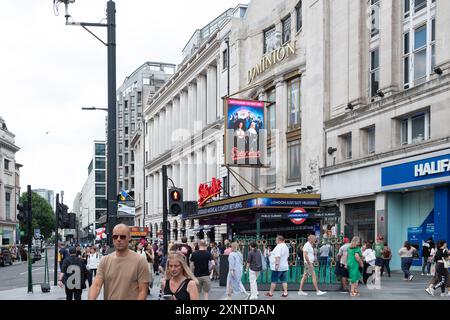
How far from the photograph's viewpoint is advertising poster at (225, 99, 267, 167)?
122 feet

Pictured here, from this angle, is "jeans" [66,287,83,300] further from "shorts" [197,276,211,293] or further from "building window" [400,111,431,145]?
"building window" [400,111,431,145]

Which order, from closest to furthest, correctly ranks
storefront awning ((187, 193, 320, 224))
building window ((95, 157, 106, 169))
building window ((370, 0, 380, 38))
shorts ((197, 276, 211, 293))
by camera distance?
shorts ((197, 276, 211, 293)) < building window ((370, 0, 380, 38)) < storefront awning ((187, 193, 320, 224)) < building window ((95, 157, 106, 169))

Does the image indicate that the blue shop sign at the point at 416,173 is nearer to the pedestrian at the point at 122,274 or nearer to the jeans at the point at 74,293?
the jeans at the point at 74,293

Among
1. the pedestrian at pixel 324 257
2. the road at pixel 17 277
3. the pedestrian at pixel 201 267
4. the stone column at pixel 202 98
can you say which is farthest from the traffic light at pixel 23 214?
the stone column at pixel 202 98

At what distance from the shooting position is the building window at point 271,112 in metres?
43.1

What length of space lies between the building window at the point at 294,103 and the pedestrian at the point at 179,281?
113 feet

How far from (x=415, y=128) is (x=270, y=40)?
58.5ft

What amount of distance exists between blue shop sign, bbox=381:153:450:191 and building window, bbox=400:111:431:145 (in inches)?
54.8

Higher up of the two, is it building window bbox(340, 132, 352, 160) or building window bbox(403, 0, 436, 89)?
Result: building window bbox(403, 0, 436, 89)

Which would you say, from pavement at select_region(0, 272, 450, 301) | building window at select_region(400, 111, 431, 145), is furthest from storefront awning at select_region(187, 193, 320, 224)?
pavement at select_region(0, 272, 450, 301)

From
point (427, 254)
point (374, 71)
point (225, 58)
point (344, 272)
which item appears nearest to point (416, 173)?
point (427, 254)

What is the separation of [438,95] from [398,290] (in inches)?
406
